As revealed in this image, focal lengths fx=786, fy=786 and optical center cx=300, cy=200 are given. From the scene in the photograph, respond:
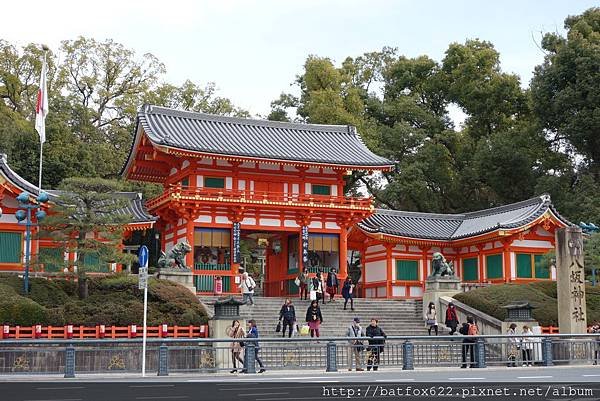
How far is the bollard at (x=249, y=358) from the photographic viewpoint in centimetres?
2091

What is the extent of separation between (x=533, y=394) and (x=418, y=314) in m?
20.0

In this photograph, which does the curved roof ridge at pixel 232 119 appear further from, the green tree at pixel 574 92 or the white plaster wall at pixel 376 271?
the green tree at pixel 574 92

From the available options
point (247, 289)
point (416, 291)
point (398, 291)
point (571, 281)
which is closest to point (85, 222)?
point (247, 289)

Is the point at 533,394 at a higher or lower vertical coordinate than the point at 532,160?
lower

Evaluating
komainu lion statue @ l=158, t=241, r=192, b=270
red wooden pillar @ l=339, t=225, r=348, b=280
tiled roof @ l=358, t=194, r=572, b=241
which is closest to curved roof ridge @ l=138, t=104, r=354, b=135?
tiled roof @ l=358, t=194, r=572, b=241

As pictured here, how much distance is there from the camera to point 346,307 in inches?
1326

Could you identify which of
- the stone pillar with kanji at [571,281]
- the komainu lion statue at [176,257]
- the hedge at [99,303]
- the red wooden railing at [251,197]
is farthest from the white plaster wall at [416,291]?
the stone pillar with kanji at [571,281]

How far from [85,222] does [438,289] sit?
14.7m

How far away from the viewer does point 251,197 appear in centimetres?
3834

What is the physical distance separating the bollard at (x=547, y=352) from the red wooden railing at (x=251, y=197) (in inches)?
709

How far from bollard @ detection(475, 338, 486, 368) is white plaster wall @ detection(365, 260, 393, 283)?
1935cm

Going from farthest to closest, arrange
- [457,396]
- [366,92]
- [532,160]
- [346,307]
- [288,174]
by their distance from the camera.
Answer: [366,92], [532,160], [288,174], [346,307], [457,396]

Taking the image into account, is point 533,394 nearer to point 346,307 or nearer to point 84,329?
point 84,329

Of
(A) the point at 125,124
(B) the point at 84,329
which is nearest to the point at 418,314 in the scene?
(B) the point at 84,329
